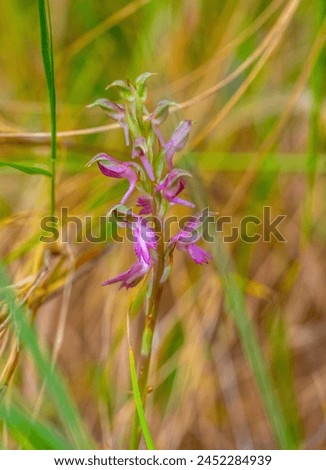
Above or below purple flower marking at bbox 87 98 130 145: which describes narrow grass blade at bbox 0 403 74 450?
below

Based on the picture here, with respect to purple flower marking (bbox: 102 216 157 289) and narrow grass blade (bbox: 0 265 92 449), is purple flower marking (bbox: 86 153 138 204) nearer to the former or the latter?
purple flower marking (bbox: 102 216 157 289)

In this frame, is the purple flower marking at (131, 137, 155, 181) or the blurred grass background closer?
the purple flower marking at (131, 137, 155, 181)

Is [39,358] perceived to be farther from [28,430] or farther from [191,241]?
[191,241]

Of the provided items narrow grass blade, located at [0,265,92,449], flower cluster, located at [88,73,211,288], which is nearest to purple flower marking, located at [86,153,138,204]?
flower cluster, located at [88,73,211,288]

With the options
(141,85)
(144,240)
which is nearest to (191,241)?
(144,240)

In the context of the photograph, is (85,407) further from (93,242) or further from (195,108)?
(195,108)

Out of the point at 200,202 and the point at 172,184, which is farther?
the point at 200,202

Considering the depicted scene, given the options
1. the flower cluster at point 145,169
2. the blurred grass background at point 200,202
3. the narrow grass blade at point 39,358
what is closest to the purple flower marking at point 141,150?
the flower cluster at point 145,169

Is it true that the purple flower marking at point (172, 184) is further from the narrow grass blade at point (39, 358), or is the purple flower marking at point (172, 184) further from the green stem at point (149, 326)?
the narrow grass blade at point (39, 358)

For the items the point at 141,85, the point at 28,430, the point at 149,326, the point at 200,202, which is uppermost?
the point at 141,85
